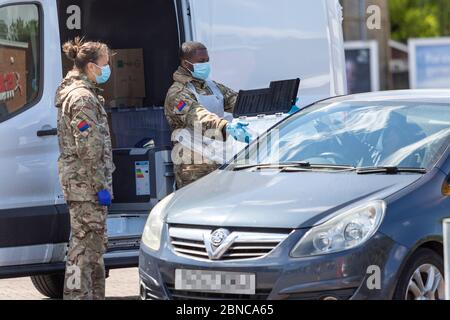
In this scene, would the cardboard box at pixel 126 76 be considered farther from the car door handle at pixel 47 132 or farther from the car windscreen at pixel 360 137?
the car windscreen at pixel 360 137

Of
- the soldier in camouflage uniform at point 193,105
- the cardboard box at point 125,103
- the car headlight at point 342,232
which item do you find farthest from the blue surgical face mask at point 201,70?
the car headlight at point 342,232

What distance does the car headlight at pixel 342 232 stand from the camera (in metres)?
6.41

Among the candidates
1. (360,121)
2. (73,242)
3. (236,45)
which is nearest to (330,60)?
(236,45)

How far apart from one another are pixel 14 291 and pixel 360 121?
375cm

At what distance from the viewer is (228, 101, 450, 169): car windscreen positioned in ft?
23.7

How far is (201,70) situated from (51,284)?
82.1 inches

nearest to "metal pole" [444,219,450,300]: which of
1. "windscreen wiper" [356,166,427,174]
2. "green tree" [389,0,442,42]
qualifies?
"windscreen wiper" [356,166,427,174]

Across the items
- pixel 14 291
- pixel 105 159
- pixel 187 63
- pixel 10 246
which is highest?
pixel 187 63

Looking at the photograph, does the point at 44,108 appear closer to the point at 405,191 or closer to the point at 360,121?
the point at 360,121

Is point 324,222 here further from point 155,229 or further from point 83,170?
point 83,170

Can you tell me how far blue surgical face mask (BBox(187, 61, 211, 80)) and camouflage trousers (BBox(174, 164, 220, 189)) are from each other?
2.34 ft
